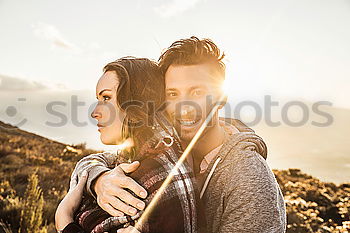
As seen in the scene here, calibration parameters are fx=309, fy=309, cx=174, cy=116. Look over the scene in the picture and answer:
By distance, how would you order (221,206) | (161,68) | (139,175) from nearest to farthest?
(139,175)
(221,206)
(161,68)

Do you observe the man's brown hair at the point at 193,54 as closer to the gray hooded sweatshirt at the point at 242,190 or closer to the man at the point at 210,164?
the man at the point at 210,164

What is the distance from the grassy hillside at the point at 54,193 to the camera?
659 centimetres

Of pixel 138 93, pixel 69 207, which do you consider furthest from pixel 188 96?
pixel 69 207

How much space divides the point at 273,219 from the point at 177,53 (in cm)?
173

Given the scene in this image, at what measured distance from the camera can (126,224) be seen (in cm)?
156

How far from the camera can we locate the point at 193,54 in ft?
9.70

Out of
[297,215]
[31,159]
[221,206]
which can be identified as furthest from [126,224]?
[31,159]

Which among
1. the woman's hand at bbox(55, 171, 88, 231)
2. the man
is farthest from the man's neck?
the woman's hand at bbox(55, 171, 88, 231)

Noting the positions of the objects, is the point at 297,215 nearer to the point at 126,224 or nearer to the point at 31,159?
the point at 126,224

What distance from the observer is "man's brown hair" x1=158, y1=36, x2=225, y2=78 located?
2.89 metres

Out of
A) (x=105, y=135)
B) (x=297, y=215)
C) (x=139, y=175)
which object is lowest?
(x=297, y=215)

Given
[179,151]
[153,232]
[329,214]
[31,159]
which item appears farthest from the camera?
[31,159]

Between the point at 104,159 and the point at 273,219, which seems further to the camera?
the point at 104,159

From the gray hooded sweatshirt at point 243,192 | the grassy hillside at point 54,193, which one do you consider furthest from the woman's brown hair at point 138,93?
the grassy hillside at point 54,193
